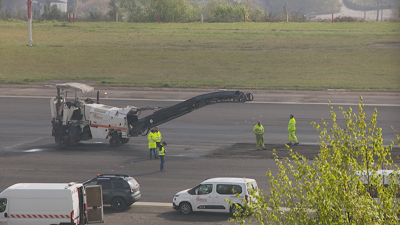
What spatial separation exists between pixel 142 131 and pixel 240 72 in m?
29.1

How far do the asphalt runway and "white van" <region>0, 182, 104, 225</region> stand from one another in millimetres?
1847

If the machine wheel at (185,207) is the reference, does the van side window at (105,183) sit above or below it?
above

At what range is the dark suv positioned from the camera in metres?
16.8

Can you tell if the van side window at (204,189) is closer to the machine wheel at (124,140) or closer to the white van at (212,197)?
the white van at (212,197)

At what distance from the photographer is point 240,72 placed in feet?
173

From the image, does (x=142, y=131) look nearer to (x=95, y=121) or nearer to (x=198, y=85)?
(x=95, y=121)

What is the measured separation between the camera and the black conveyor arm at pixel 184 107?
77.3ft

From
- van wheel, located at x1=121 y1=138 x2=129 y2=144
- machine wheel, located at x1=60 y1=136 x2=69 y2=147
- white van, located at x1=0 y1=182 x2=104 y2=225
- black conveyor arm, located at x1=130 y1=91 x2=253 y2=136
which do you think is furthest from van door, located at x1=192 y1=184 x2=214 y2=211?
machine wheel, located at x1=60 y1=136 x2=69 y2=147

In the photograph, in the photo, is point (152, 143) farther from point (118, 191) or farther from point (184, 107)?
point (118, 191)

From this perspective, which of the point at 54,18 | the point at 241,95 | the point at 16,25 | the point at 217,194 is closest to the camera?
the point at 217,194

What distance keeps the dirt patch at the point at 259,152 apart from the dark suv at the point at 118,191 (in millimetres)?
7621

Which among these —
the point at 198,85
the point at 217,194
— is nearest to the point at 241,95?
the point at 217,194

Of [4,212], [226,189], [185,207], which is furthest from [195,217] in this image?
[4,212]

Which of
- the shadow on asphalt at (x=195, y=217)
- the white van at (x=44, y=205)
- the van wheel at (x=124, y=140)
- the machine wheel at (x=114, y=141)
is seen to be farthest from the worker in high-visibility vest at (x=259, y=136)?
the white van at (x=44, y=205)
